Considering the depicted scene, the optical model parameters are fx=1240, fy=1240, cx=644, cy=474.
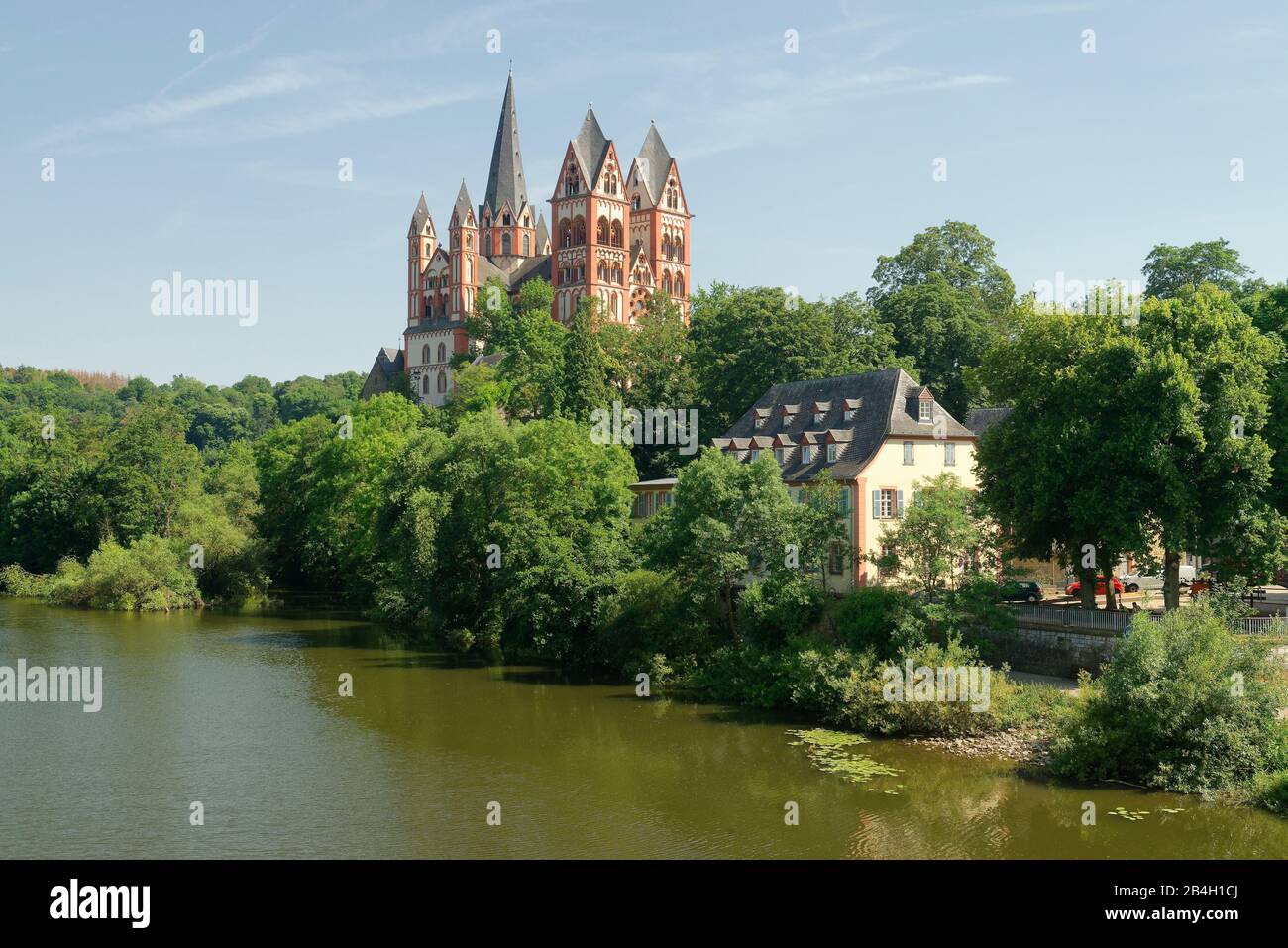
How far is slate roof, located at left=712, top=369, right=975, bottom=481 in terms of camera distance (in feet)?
138

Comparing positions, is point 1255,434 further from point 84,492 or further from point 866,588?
point 84,492

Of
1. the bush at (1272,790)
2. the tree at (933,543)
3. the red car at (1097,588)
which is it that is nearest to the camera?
the bush at (1272,790)

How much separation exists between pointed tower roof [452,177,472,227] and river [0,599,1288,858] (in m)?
79.2

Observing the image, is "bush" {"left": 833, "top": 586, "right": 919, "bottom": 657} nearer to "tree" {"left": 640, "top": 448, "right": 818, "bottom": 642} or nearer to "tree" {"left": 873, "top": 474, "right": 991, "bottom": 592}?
"tree" {"left": 873, "top": 474, "right": 991, "bottom": 592}

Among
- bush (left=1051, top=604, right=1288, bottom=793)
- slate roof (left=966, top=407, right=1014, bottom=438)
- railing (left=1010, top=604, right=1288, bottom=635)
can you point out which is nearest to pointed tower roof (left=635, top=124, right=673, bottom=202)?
slate roof (left=966, top=407, right=1014, bottom=438)

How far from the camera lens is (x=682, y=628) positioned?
3859cm

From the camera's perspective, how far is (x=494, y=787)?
27.3 metres

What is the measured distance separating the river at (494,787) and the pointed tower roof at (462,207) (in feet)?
260

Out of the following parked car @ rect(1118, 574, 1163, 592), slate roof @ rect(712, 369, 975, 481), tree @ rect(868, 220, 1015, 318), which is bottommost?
parked car @ rect(1118, 574, 1163, 592)

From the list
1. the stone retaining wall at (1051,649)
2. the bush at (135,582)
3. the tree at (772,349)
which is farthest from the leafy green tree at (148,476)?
the stone retaining wall at (1051,649)

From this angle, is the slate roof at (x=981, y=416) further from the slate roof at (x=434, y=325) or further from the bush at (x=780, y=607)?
the slate roof at (x=434, y=325)

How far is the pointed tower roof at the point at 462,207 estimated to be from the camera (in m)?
113

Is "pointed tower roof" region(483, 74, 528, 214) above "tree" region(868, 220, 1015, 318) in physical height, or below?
above

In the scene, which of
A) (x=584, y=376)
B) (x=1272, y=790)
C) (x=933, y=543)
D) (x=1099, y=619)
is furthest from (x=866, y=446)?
(x=584, y=376)
